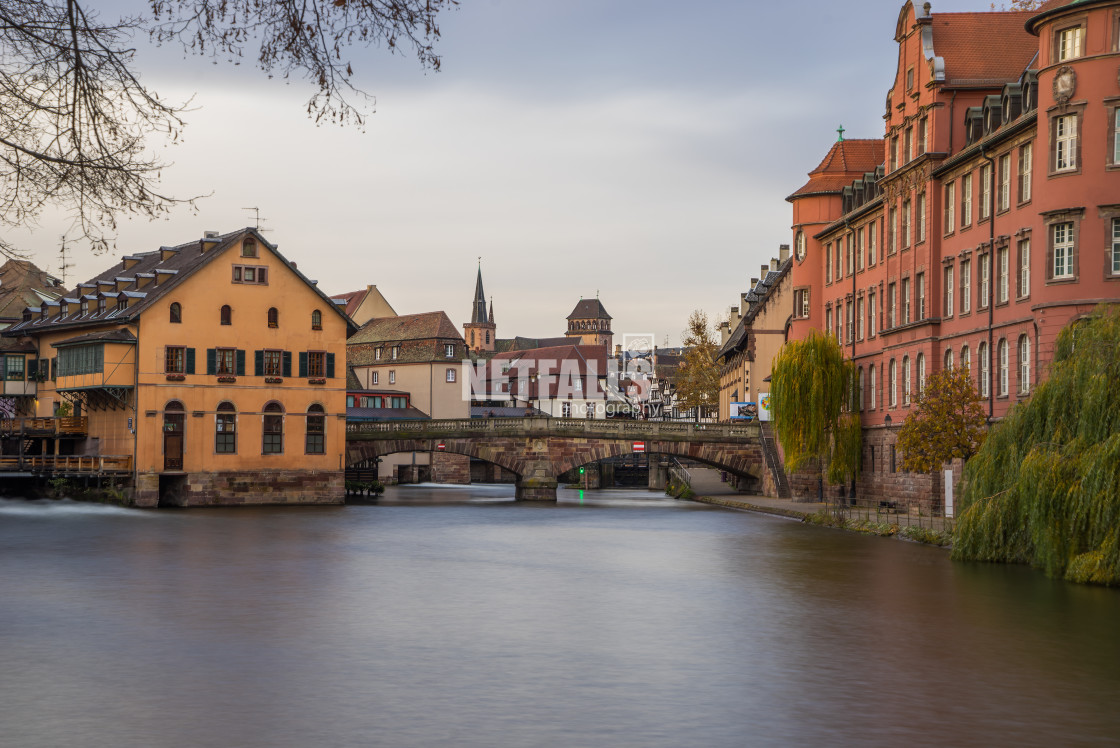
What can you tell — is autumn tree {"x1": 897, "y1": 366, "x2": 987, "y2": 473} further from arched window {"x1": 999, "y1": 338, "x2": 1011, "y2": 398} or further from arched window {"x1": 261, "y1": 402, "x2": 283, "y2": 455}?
arched window {"x1": 261, "y1": 402, "x2": 283, "y2": 455}

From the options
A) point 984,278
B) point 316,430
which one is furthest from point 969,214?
point 316,430

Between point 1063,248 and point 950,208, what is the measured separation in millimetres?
10473

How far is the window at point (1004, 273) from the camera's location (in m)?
47.3

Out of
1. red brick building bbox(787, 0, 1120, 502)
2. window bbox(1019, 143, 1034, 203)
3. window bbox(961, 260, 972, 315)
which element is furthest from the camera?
window bbox(961, 260, 972, 315)

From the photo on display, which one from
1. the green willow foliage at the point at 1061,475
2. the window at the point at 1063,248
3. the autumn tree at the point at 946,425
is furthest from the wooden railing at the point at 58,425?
the green willow foliage at the point at 1061,475

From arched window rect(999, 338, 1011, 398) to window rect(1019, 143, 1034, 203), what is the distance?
500cm

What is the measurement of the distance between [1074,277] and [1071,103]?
5.45 m

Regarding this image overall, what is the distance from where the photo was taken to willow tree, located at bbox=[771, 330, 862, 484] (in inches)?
2427

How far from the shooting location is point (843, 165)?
71.5 metres

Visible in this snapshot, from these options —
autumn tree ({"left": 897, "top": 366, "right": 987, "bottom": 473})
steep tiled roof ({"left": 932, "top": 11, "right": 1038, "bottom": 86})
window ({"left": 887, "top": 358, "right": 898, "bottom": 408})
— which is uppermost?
steep tiled roof ({"left": 932, "top": 11, "right": 1038, "bottom": 86})

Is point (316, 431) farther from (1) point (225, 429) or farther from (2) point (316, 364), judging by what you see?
(1) point (225, 429)

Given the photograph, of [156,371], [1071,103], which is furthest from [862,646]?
[156,371]

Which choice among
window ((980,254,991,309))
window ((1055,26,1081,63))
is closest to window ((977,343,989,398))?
window ((980,254,991,309))

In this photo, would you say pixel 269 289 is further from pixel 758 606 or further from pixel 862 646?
pixel 862 646
